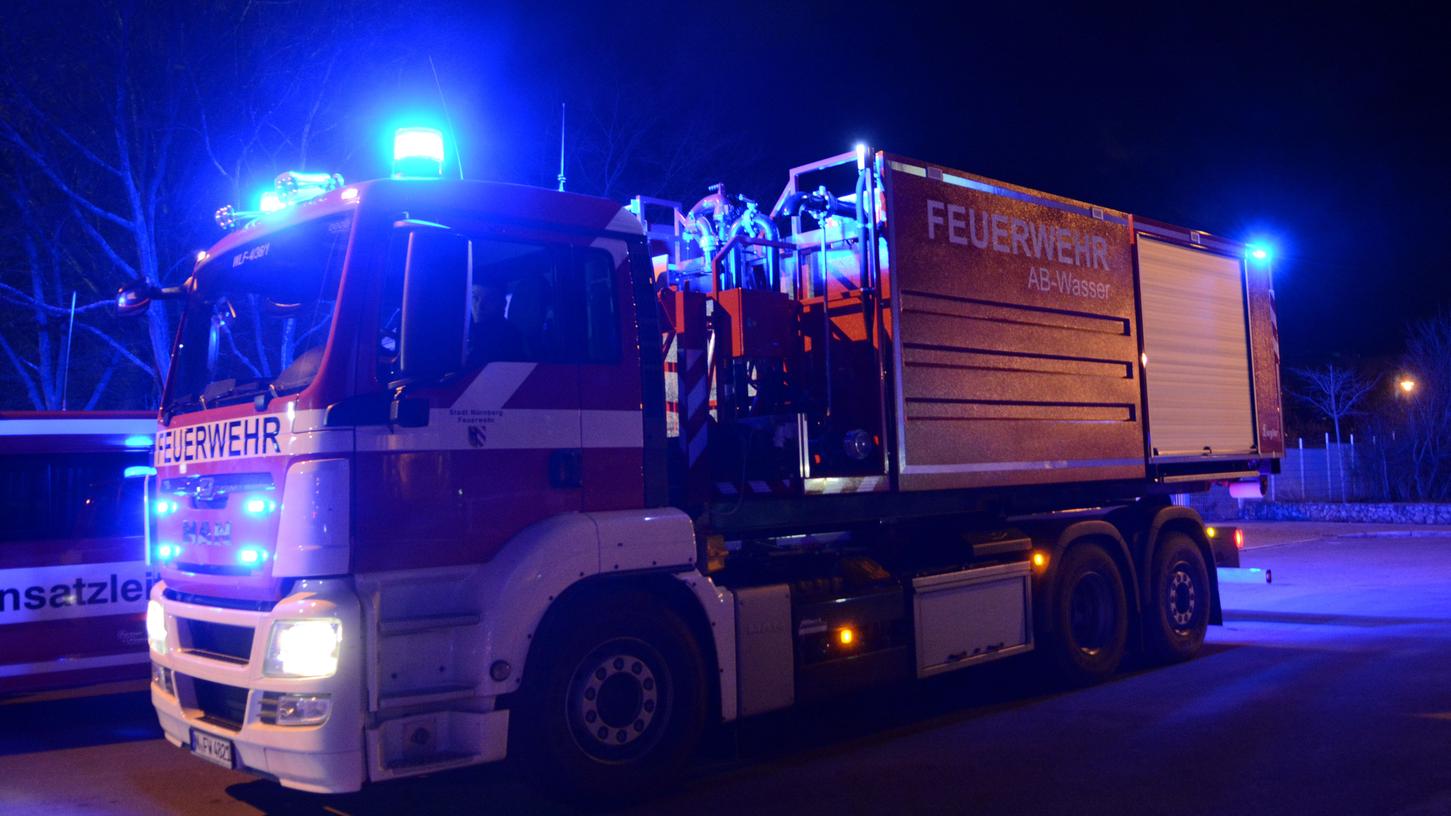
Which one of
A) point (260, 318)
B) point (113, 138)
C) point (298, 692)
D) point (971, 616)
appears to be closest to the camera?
point (298, 692)

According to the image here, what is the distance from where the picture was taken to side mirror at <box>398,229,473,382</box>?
5062 millimetres

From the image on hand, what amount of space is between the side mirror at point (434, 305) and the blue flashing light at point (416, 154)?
2.27 feet

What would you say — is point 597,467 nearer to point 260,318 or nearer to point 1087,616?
point 260,318

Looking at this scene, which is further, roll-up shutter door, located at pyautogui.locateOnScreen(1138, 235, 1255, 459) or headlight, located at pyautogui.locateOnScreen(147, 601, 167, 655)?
roll-up shutter door, located at pyautogui.locateOnScreen(1138, 235, 1255, 459)

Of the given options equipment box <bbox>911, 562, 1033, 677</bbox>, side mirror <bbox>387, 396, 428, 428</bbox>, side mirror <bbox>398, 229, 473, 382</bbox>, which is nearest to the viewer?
side mirror <bbox>387, 396, 428, 428</bbox>

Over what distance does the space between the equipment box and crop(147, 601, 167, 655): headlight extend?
14.6 ft

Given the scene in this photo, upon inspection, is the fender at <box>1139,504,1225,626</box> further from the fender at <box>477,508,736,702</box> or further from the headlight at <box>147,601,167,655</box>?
the headlight at <box>147,601,167,655</box>

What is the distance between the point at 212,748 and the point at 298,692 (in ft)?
2.46

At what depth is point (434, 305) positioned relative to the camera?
5137 millimetres

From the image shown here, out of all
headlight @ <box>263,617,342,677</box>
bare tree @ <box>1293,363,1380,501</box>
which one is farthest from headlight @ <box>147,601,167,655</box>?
bare tree @ <box>1293,363,1380,501</box>

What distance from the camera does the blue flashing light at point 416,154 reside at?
5.74 m

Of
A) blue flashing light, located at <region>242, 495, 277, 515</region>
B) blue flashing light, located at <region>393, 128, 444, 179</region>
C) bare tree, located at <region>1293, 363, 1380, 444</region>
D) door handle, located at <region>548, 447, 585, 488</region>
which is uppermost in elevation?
bare tree, located at <region>1293, 363, 1380, 444</region>

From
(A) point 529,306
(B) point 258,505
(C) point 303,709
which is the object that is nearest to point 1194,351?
(A) point 529,306

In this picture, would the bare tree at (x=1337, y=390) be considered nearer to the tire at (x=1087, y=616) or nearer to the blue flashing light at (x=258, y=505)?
the tire at (x=1087, y=616)
